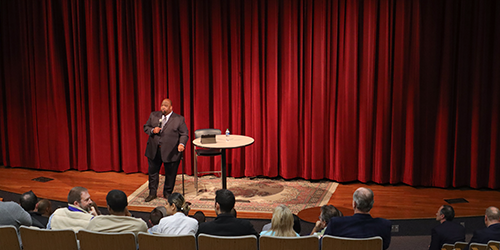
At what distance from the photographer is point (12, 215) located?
3951 millimetres

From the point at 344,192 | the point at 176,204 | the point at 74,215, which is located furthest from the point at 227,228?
the point at 344,192

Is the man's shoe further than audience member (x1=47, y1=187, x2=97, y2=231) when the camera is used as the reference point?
Yes

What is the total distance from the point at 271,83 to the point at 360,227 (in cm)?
431

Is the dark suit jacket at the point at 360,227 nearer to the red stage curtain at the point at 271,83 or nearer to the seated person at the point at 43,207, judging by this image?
the seated person at the point at 43,207

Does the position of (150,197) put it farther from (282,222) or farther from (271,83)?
(282,222)

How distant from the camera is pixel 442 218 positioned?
4.25 metres

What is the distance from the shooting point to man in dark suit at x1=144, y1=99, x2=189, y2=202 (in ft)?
21.5

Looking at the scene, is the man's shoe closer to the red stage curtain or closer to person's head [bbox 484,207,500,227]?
the red stage curtain

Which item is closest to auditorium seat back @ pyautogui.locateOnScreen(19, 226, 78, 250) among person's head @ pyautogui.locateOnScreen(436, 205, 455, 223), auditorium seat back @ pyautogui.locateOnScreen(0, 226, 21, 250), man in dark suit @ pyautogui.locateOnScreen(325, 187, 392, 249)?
auditorium seat back @ pyautogui.locateOnScreen(0, 226, 21, 250)

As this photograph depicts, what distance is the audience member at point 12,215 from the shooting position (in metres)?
3.94

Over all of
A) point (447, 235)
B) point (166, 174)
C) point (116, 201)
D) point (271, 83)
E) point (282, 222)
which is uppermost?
point (271, 83)

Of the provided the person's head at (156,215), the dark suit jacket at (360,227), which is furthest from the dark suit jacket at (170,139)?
the dark suit jacket at (360,227)

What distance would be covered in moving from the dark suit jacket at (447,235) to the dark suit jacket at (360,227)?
827 mm

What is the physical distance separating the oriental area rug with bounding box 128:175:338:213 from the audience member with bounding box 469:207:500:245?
2.59 meters
